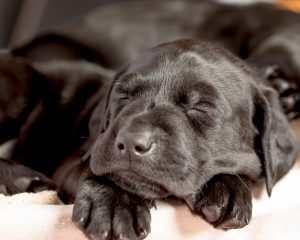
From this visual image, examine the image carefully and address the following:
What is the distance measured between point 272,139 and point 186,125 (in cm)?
38

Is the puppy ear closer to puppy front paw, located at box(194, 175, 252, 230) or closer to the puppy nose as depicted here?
puppy front paw, located at box(194, 175, 252, 230)

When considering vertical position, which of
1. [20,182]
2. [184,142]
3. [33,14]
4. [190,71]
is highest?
[190,71]

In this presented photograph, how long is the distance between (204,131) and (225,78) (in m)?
0.24

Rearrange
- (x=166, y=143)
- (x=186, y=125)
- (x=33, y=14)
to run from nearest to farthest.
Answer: (x=166, y=143), (x=186, y=125), (x=33, y=14)

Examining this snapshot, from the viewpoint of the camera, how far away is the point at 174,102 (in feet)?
6.72

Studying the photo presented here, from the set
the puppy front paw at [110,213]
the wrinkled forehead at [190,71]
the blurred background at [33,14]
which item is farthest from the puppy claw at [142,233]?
the blurred background at [33,14]

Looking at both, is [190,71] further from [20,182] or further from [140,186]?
[20,182]

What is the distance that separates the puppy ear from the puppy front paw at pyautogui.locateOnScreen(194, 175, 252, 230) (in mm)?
176

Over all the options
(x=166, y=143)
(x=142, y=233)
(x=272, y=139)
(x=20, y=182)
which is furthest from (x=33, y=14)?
(x=142, y=233)

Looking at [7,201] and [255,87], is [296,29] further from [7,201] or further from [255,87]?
[7,201]

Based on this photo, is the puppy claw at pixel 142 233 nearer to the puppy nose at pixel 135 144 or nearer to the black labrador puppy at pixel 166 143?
the black labrador puppy at pixel 166 143

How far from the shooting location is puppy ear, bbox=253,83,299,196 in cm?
214

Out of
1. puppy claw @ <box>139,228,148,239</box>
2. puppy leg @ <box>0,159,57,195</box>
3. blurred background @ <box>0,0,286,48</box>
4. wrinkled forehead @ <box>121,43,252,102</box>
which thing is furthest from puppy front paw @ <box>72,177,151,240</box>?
blurred background @ <box>0,0,286,48</box>

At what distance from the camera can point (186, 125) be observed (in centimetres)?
198
